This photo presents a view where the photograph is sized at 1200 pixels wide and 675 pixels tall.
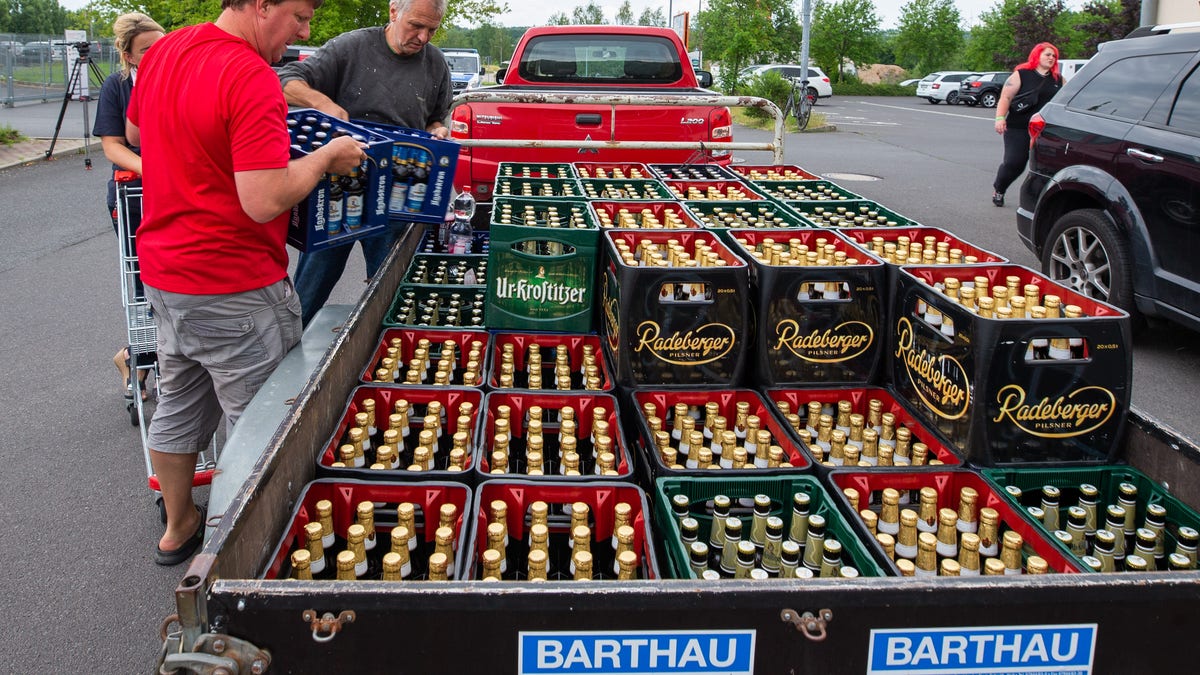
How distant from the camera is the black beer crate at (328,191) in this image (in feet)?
12.3

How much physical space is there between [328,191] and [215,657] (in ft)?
7.78

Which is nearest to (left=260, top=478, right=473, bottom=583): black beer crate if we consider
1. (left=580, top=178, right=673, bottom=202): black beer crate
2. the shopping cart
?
the shopping cart

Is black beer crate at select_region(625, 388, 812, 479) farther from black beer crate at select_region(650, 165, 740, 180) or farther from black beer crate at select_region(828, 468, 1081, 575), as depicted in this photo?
black beer crate at select_region(650, 165, 740, 180)

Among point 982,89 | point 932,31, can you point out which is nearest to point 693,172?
point 982,89

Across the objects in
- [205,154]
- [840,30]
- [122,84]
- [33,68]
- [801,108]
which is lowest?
[205,154]

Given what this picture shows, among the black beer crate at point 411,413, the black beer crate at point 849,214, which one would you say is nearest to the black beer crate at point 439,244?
the black beer crate at point 849,214

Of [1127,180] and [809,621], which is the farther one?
[1127,180]

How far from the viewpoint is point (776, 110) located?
6.62 m

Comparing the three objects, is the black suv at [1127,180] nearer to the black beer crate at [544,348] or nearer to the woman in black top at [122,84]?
the black beer crate at [544,348]

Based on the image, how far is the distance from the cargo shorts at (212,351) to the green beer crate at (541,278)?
33.1 inches

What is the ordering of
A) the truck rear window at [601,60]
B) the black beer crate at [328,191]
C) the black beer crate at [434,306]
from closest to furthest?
the black beer crate at [328,191]
the black beer crate at [434,306]
the truck rear window at [601,60]

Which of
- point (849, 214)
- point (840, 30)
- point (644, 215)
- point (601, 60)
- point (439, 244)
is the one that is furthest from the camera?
point (840, 30)

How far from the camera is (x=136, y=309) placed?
4.52 m

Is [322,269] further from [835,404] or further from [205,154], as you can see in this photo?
[835,404]
